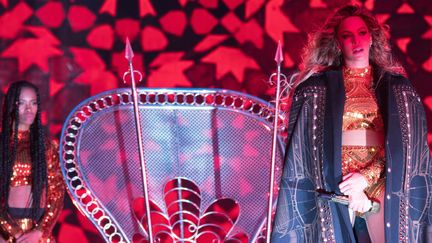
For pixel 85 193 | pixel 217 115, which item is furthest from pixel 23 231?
pixel 217 115

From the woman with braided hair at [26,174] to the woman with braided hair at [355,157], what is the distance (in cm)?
100

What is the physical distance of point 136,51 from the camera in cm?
321

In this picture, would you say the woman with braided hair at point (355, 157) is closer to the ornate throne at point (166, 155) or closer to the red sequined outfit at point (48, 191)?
the ornate throne at point (166, 155)

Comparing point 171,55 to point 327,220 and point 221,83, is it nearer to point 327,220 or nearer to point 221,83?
point 221,83

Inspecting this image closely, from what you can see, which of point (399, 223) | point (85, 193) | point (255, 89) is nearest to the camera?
point (399, 223)

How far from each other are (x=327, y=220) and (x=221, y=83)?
47.4 inches

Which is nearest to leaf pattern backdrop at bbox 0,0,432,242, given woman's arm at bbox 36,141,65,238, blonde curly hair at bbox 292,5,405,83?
woman's arm at bbox 36,141,65,238

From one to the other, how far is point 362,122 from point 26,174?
51.7 inches

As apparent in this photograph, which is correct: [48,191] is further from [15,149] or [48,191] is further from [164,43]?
[164,43]

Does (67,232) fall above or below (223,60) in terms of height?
below

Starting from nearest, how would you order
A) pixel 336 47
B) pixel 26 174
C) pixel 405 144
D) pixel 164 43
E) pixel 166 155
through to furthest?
pixel 405 144 → pixel 336 47 → pixel 166 155 → pixel 26 174 → pixel 164 43

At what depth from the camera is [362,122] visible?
2158 millimetres

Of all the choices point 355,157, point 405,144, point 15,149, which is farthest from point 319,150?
point 15,149

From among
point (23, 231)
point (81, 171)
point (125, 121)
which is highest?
point (125, 121)
